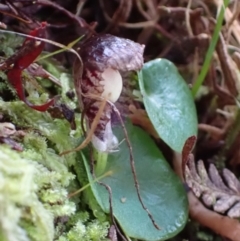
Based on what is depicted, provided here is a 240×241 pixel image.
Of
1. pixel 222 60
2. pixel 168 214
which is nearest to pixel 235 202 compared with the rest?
pixel 168 214

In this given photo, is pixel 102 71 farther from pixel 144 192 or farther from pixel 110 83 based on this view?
pixel 144 192

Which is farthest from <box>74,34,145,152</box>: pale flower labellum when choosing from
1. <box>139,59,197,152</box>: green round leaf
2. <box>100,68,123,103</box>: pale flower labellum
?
<box>139,59,197,152</box>: green round leaf

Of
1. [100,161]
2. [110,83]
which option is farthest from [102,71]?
[100,161]

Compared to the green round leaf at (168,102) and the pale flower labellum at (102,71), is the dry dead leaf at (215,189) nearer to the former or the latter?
the green round leaf at (168,102)

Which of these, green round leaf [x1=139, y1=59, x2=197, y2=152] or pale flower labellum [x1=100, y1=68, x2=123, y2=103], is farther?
green round leaf [x1=139, y1=59, x2=197, y2=152]

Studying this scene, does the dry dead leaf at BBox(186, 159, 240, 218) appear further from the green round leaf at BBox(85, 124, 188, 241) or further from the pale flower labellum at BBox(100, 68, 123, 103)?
the pale flower labellum at BBox(100, 68, 123, 103)

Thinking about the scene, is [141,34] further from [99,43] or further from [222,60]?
[99,43]

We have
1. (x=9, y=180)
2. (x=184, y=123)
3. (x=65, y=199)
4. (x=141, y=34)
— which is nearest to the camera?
(x=9, y=180)
